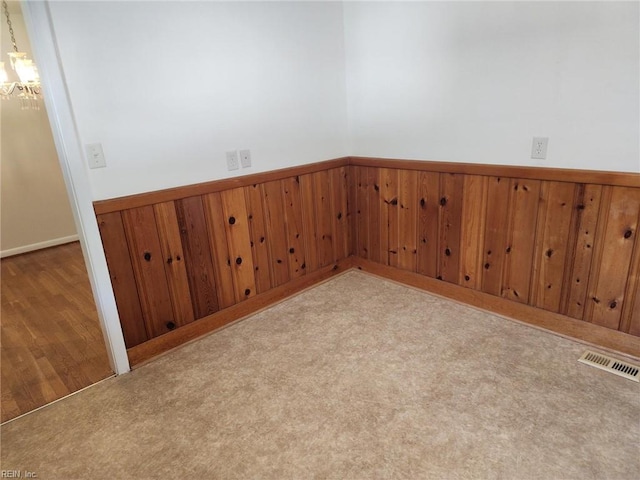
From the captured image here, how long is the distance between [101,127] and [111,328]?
40.8 inches

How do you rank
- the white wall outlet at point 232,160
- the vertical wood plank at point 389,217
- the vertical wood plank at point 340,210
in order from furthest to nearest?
the vertical wood plank at point 340,210
the vertical wood plank at point 389,217
the white wall outlet at point 232,160

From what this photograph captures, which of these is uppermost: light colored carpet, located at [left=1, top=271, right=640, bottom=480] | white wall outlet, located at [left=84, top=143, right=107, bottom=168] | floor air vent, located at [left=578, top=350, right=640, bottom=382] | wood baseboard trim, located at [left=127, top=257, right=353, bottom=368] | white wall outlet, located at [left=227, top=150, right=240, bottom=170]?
white wall outlet, located at [left=84, top=143, right=107, bottom=168]

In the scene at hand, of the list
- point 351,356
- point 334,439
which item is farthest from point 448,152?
point 334,439

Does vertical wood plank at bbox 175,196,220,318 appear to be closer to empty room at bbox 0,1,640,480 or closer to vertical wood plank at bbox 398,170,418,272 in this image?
empty room at bbox 0,1,640,480

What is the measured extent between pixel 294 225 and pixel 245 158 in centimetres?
63

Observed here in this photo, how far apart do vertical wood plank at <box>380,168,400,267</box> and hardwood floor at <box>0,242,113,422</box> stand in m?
2.02

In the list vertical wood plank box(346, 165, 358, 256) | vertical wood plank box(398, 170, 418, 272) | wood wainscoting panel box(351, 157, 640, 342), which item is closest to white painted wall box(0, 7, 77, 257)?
vertical wood plank box(346, 165, 358, 256)

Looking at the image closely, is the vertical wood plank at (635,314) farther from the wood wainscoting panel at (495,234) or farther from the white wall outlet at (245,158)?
the white wall outlet at (245,158)

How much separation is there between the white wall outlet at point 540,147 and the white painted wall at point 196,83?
56.4 inches

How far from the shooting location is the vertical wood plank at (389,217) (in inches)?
119

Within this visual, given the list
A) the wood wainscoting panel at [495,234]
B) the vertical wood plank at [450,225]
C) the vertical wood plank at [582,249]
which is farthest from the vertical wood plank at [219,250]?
the vertical wood plank at [582,249]

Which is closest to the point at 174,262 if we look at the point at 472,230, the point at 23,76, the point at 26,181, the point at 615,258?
the point at 472,230

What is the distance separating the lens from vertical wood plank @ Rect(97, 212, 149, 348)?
214 centimetres

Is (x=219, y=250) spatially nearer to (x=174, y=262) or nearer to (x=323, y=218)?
(x=174, y=262)
